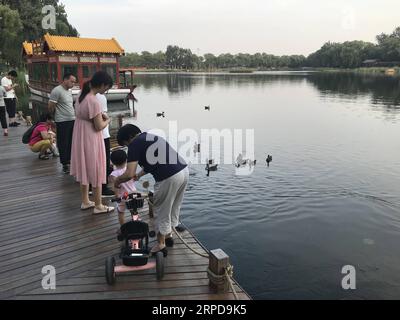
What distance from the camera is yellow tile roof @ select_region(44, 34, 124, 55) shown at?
34.5 m

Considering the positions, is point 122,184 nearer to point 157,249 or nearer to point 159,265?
point 157,249

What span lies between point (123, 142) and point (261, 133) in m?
20.4

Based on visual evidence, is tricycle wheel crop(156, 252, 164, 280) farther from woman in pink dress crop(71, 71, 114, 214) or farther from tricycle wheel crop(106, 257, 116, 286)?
woman in pink dress crop(71, 71, 114, 214)

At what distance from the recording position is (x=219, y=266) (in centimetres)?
403

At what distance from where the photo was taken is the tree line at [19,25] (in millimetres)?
41562

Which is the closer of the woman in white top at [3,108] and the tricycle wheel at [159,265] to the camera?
the tricycle wheel at [159,265]

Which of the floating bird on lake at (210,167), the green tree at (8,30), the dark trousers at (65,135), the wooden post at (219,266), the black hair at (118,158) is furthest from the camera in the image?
the green tree at (8,30)

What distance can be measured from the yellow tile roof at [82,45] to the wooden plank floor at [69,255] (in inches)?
1233

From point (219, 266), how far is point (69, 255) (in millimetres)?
2246

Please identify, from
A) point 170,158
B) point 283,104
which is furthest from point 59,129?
point 283,104

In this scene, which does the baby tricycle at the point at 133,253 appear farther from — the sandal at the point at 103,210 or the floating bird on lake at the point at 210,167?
the floating bird on lake at the point at 210,167

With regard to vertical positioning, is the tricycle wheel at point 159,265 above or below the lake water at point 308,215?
above

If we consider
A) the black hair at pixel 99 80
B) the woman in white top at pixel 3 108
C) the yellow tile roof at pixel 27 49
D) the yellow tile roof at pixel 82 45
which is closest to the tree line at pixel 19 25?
the yellow tile roof at pixel 27 49
